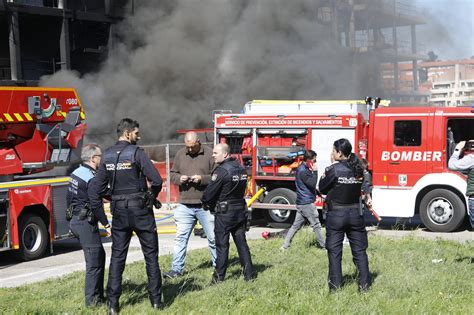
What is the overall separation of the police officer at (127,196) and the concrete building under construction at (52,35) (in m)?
13.2

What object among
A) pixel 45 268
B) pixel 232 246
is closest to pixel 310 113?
pixel 232 246

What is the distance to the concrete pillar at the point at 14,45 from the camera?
17.9m

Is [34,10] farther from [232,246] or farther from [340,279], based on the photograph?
[340,279]

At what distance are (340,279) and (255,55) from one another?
56.0ft

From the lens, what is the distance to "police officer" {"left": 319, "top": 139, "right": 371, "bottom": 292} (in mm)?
6039

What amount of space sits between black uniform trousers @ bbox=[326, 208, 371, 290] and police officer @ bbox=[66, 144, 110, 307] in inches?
79.2

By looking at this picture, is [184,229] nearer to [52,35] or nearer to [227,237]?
[227,237]

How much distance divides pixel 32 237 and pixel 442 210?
6.81 metres

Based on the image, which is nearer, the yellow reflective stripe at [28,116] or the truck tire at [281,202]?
the yellow reflective stripe at [28,116]

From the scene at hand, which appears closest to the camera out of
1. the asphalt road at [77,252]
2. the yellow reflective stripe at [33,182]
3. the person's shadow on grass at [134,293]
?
the person's shadow on grass at [134,293]

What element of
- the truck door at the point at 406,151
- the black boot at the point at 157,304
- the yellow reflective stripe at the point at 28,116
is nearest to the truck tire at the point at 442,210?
the truck door at the point at 406,151

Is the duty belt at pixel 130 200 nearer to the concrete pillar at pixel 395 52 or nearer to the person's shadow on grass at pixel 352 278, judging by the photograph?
the person's shadow on grass at pixel 352 278

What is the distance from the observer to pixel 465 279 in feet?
22.4

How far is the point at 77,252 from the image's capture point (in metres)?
10.5
